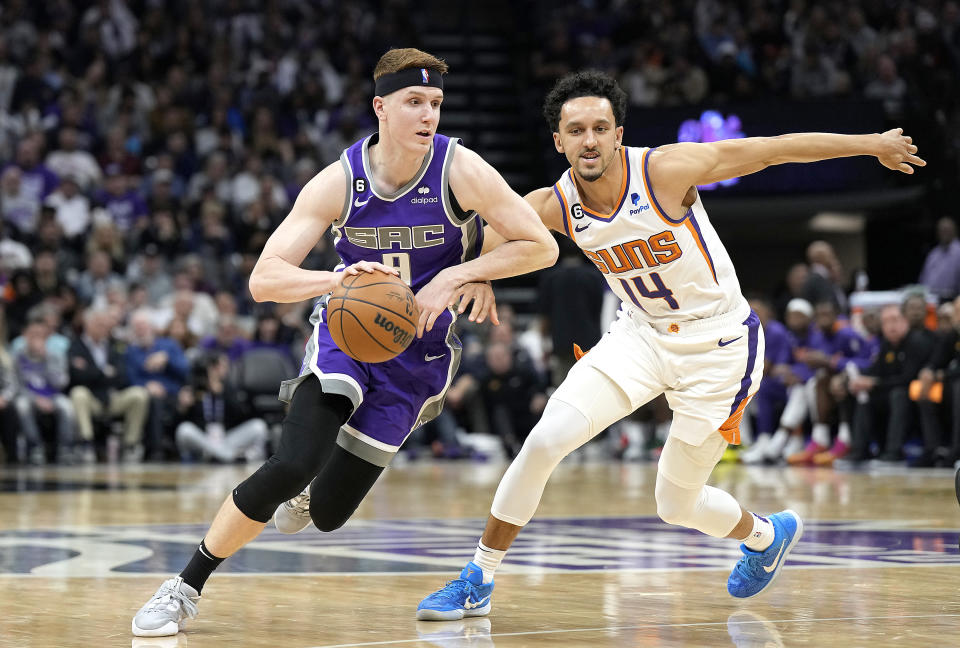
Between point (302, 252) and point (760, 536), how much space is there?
1.94 meters

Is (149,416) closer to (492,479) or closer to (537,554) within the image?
(492,479)

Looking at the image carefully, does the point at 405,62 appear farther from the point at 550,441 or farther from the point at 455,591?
the point at 455,591

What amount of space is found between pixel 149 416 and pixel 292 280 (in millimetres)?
10467

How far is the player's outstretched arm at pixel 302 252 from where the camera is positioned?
13.9 feet

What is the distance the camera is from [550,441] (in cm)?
462

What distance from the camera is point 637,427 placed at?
14.0 meters

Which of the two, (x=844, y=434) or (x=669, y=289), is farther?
(x=844, y=434)

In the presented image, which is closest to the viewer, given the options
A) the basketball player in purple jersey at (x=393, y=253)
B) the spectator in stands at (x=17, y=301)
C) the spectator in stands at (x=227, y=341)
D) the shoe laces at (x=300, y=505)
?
the basketball player in purple jersey at (x=393, y=253)

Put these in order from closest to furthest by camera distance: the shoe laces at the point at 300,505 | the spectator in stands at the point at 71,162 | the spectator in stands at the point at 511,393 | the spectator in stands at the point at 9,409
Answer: the shoe laces at the point at 300,505
the spectator in stands at the point at 9,409
the spectator in stands at the point at 511,393
the spectator in stands at the point at 71,162

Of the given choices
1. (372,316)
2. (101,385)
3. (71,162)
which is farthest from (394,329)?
(71,162)

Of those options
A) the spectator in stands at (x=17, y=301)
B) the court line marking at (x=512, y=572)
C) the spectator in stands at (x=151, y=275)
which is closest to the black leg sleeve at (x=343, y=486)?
the court line marking at (x=512, y=572)

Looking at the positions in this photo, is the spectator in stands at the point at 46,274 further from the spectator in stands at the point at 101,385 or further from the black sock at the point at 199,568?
the black sock at the point at 199,568

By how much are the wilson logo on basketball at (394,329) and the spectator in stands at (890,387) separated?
28.6ft

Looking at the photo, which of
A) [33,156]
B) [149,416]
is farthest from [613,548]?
[33,156]
